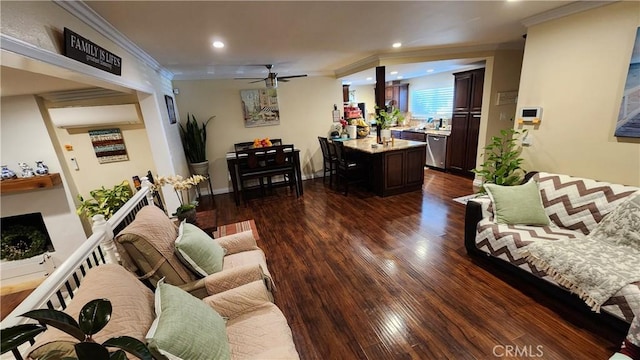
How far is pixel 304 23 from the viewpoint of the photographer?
2.38m

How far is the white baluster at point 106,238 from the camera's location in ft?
4.56

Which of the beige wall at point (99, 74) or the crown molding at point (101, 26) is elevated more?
the crown molding at point (101, 26)

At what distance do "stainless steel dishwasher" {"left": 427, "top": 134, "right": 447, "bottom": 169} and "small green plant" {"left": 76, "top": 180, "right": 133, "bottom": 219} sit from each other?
5.62 m

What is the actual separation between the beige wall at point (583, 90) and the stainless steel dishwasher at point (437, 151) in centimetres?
245

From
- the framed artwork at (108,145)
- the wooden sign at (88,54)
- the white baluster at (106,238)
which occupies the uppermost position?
the wooden sign at (88,54)

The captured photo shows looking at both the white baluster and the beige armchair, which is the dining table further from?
the white baluster

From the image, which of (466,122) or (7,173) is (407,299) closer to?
(466,122)

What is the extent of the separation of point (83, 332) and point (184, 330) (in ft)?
1.43

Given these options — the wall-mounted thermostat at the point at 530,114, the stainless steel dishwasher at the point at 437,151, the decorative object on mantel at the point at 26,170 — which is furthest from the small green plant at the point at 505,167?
the decorative object on mantel at the point at 26,170

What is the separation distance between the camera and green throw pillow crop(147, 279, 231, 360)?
93 centimetres

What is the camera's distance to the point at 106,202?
3.04 m

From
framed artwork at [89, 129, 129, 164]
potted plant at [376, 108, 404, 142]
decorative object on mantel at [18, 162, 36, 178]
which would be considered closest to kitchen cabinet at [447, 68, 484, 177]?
potted plant at [376, 108, 404, 142]

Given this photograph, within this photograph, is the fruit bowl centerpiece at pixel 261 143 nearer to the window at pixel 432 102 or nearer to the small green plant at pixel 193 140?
the small green plant at pixel 193 140
